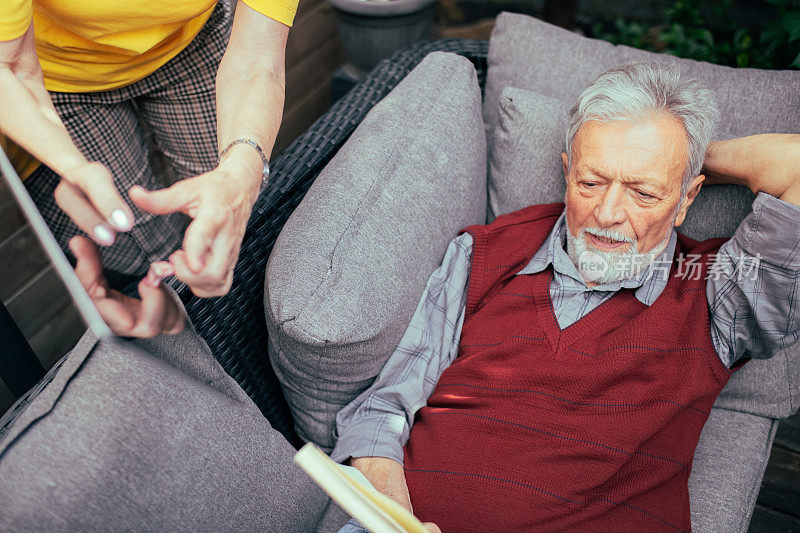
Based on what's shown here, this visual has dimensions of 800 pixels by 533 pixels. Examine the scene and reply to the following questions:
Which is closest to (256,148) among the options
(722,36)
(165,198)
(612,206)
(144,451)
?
(165,198)

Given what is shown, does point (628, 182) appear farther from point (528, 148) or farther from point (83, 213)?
point (83, 213)

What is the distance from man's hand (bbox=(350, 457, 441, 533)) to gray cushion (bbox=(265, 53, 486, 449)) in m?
0.15

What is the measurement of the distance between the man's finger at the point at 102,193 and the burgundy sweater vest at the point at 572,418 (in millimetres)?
825

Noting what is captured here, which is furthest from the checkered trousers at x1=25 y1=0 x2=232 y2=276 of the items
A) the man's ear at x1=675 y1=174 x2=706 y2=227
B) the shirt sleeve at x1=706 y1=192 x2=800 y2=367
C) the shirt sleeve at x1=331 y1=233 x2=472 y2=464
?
the shirt sleeve at x1=706 y1=192 x2=800 y2=367

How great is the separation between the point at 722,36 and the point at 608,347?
2929mm

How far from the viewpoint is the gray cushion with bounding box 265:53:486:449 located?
1114mm

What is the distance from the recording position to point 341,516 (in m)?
1.24

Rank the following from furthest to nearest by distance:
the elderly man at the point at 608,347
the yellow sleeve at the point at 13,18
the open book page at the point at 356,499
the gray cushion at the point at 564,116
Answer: the gray cushion at the point at 564,116 → the elderly man at the point at 608,347 → the yellow sleeve at the point at 13,18 → the open book page at the point at 356,499

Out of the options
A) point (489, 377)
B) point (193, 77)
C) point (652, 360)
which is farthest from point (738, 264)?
point (193, 77)

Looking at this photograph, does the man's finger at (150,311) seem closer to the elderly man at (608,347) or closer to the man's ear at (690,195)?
the elderly man at (608,347)

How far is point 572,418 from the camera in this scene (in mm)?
1189

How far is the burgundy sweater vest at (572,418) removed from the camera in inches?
44.8

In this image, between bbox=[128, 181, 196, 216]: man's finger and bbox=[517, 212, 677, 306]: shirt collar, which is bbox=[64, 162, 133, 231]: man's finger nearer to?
bbox=[128, 181, 196, 216]: man's finger

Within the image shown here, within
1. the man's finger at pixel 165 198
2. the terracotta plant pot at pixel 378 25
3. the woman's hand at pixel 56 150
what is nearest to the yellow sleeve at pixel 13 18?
the woman's hand at pixel 56 150
